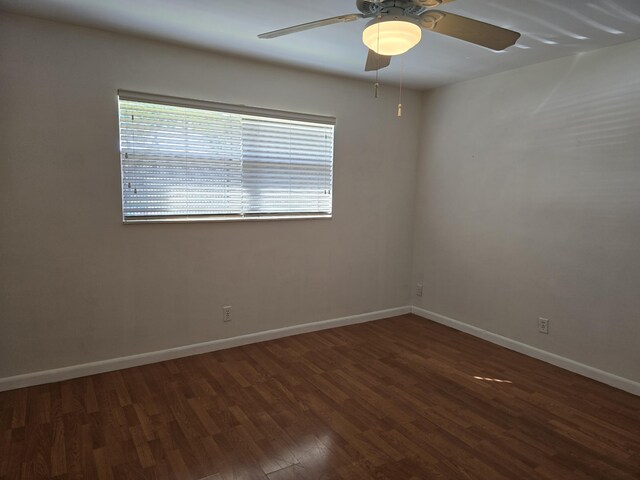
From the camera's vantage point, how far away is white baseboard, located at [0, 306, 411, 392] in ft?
8.90

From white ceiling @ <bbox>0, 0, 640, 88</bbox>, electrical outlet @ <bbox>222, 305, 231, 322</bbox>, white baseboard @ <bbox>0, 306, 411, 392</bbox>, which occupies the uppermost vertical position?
white ceiling @ <bbox>0, 0, 640, 88</bbox>

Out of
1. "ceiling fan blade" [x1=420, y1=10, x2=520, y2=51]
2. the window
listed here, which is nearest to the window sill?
the window

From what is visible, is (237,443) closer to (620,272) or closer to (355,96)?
(620,272)

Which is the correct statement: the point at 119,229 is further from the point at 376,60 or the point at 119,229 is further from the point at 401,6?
the point at 401,6

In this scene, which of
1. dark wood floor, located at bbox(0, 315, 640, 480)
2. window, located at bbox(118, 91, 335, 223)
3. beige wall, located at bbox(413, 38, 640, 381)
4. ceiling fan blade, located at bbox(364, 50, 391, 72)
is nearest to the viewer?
dark wood floor, located at bbox(0, 315, 640, 480)

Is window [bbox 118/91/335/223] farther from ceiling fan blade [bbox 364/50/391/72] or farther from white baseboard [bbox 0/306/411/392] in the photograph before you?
ceiling fan blade [bbox 364/50/391/72]

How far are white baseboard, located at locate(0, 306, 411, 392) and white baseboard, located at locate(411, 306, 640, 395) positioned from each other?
737mm

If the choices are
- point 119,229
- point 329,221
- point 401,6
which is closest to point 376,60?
point 401,6

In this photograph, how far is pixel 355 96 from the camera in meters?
3.90

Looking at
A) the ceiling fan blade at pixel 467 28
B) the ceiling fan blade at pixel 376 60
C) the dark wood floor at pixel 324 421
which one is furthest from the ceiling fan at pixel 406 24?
the dark wood floor at pixel 324 421

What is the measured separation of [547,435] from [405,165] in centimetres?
285

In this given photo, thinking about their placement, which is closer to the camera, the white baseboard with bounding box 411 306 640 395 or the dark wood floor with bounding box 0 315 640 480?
the dark wood floor with bounding box 0 315 640 480

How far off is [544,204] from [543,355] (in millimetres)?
1257

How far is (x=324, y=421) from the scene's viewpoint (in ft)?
7.91
